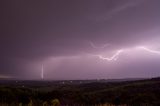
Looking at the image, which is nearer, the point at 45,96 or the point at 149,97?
the point at 45,96

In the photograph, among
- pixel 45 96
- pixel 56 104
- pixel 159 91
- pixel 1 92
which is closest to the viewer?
pixel 56 104

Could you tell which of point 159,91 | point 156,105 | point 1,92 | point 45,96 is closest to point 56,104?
point 156,105

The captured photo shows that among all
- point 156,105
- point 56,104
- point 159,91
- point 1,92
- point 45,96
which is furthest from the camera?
point 159,91

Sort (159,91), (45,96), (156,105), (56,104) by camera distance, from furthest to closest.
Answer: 1. (159,91)
2. (45,96)
3. (156,105)
4. (56,104)

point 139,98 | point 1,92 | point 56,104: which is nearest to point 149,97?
point 139,98

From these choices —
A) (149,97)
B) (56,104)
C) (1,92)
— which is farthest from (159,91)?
(56,104)

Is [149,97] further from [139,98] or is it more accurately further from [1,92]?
[1,92]

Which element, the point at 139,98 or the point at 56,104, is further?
the point at 139,98

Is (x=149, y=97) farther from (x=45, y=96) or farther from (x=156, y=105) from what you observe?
(x=45, y=96)

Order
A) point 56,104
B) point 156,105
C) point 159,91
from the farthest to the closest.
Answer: point 159,91, point 156,105, point 56,104
